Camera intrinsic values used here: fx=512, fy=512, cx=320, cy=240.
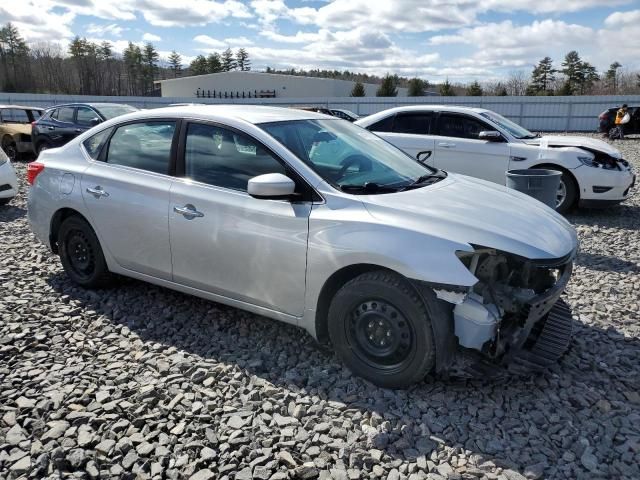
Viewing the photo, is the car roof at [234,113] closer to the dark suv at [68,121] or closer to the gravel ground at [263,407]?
the gravel ground at [263,407]

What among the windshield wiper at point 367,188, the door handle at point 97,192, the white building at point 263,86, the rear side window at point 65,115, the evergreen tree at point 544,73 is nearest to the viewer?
the windshield wiper at point 367,188

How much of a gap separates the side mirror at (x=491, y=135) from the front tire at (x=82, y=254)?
18.9ft

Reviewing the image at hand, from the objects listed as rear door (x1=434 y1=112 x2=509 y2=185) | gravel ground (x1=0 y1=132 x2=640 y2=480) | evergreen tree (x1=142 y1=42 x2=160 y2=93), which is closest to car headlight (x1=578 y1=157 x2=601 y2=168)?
rear door (x1=434 y1=112 x2=509 y2=185)

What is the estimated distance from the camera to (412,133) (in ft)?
27.8

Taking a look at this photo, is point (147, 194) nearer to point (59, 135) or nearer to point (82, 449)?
point (82, 449)

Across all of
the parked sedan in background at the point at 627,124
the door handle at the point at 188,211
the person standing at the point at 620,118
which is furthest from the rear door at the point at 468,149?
the parked sedan in background at the point at 627,124

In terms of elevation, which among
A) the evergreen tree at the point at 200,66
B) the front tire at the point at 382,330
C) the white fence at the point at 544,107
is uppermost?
the evergreen tree at the point at 200,66

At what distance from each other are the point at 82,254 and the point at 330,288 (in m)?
2.71

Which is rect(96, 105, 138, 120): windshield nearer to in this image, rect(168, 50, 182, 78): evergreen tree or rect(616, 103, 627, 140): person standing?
rect(616, 103, 627, 140): person standing

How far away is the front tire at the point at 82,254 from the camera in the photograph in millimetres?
4598

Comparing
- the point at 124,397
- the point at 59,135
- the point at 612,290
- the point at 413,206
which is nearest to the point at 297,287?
the point at 413,206

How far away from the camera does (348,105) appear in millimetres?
30859

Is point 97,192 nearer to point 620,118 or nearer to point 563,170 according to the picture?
point 563,170

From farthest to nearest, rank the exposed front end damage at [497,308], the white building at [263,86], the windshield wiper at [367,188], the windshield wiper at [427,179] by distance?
1. the white building at [263,86]
2. the windshield wiper at [427,179]
3. the windshield wiper at [367,188]
4. the exposed front end damage at [497,308]
